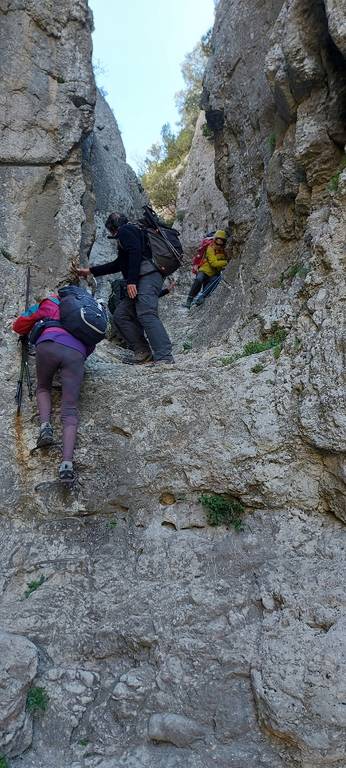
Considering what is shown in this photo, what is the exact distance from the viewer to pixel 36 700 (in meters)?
4.49

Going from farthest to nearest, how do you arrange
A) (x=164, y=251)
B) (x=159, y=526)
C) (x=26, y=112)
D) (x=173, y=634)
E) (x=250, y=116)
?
(x=250, y=116) < (x=26, y=112) < (x=164, y=251) < (x=159, y=526) < (x=173, y=634)

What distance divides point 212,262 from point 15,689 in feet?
28.5

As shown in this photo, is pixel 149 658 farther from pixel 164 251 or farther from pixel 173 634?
pixel 164 251

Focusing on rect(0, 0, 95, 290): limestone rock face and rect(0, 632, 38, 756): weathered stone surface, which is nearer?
rect(0, 632, 38, 756): weathered stone surface

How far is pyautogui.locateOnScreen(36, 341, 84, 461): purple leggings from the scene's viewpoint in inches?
225

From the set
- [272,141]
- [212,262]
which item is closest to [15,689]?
[272,141]

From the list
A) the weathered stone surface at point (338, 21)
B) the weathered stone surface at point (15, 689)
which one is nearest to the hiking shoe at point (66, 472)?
the weathered stone surface at point (15, 689)

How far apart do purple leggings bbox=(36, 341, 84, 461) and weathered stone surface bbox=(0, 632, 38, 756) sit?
74.2 inches

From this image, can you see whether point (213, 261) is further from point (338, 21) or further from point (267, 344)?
point (338, 21)

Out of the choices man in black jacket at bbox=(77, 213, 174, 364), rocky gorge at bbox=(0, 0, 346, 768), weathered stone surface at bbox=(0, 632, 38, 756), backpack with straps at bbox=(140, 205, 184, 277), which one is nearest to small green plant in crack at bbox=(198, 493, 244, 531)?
Answer: rocky gorge at bbox=(0, 0, 346, 768)

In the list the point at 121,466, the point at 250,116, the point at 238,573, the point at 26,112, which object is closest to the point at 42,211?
the point at 26,112

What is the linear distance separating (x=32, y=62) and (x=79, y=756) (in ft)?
27.6

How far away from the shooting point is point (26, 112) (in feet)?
26.2

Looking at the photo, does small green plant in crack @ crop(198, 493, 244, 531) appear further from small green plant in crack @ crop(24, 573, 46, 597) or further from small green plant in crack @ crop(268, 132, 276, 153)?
small green plant in crack @ crop(268, 132, 276, 153)
